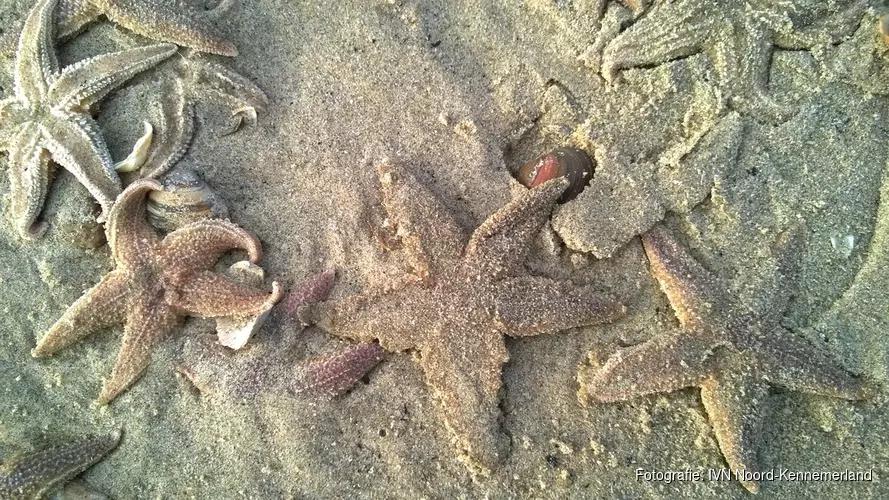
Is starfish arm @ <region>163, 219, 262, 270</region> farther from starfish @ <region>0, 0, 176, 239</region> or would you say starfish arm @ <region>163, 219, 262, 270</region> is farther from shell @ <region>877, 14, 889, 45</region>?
shell @ <region>877, 14, 889, 45</region>

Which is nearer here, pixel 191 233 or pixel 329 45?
pixel 191 233

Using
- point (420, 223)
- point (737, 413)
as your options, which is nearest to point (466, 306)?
point (420, 223)

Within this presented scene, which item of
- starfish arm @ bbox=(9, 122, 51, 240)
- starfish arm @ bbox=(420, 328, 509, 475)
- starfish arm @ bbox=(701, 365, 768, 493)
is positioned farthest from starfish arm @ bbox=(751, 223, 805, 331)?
starfish arm @ bbox=(9, 122, 51, 240)

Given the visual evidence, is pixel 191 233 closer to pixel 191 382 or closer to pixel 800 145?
pixel 191 382

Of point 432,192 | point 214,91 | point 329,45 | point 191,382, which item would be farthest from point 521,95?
point 191,382

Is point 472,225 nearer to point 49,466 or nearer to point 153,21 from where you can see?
point 153,21
